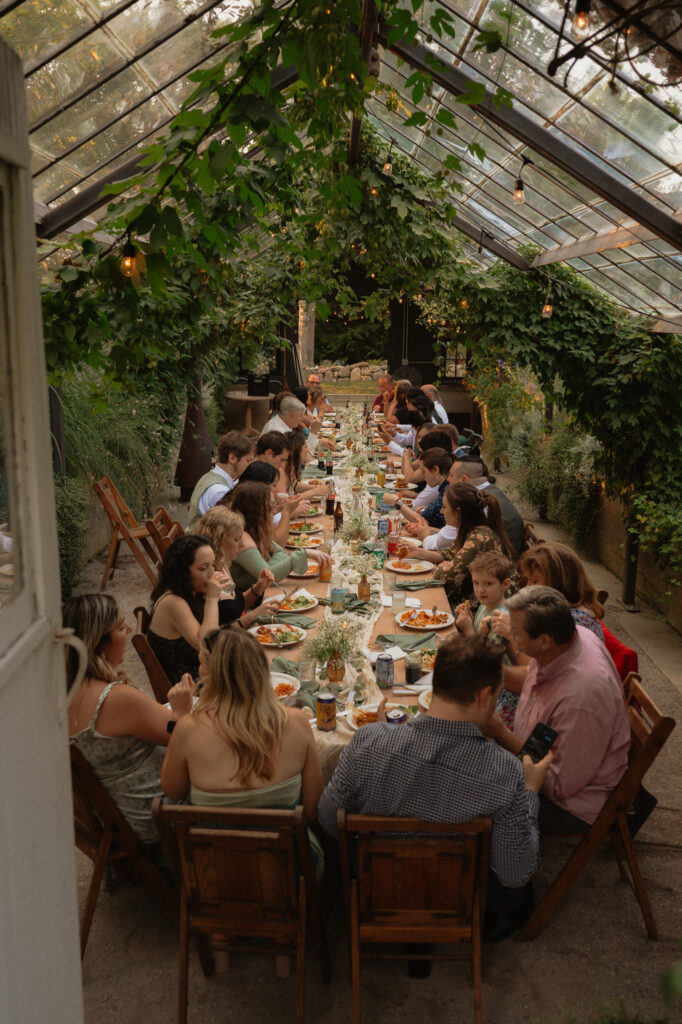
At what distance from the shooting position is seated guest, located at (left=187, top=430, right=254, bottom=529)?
6020 millimetres

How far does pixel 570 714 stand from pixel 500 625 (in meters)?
0.73

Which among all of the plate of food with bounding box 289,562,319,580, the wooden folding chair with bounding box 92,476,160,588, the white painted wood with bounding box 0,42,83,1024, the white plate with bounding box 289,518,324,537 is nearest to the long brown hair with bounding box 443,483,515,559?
the plate of food with bounding box 289,562,319,580

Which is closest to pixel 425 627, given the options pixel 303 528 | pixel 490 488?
pixel 490 488

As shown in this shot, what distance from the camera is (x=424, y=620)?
4.04m

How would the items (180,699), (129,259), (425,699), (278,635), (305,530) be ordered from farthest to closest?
(305,530) → (278,635) → (425,699) → (180,699) → (129,259)

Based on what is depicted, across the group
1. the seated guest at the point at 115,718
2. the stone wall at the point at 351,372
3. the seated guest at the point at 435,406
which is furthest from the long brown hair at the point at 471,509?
the stone wall at the point at 351,372

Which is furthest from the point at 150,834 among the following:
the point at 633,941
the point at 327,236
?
the point at 327,236

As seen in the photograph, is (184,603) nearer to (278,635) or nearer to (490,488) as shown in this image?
(278,635)

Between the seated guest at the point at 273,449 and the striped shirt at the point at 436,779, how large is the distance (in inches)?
170

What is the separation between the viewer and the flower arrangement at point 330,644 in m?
3.45

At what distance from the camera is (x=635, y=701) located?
3223 millimetres

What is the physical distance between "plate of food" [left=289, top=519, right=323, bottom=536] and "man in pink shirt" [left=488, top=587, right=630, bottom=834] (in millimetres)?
2897

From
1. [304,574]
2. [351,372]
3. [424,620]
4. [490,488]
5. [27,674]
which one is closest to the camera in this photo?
[27,674]

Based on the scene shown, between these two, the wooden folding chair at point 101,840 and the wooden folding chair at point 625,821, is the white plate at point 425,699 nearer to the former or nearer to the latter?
the wooden folding chair at point 625,821
